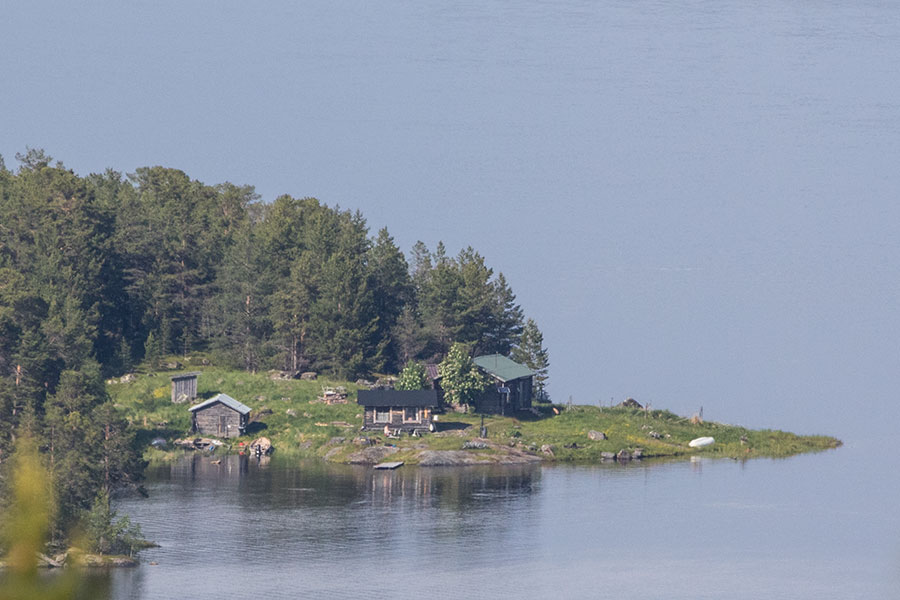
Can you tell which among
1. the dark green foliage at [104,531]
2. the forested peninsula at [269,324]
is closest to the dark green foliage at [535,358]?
the forested peninsula at [269,324]

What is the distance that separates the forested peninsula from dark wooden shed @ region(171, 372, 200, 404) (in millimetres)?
924

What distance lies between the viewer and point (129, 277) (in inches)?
5113

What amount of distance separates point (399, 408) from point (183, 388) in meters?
20.0

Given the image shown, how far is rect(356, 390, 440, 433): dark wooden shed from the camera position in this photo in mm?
105812

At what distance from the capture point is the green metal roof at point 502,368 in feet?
369

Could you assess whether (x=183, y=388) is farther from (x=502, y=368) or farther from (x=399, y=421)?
(x=502, y=368)

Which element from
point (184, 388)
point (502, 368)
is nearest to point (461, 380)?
point (502, 368)

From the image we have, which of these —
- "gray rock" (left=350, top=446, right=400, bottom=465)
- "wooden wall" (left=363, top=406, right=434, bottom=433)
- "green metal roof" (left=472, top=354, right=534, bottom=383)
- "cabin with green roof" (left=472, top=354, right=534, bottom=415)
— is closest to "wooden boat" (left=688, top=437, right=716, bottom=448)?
"cabin with green roof" (left=472, top=354, right=534, bottom=415)

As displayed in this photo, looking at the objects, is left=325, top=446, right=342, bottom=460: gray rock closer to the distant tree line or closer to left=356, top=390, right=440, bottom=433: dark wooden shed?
left=356, top=390, right=440, bottom=433: dark wooden shed

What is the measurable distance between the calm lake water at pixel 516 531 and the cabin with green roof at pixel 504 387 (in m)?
13.3

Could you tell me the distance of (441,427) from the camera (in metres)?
107

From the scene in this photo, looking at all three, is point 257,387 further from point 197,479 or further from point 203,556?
point 203,556

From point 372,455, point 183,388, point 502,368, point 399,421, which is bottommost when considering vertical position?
point 372,455

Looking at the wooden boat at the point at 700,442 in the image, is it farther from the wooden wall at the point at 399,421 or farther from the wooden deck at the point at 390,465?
the wooden deck at the point at 390,465
